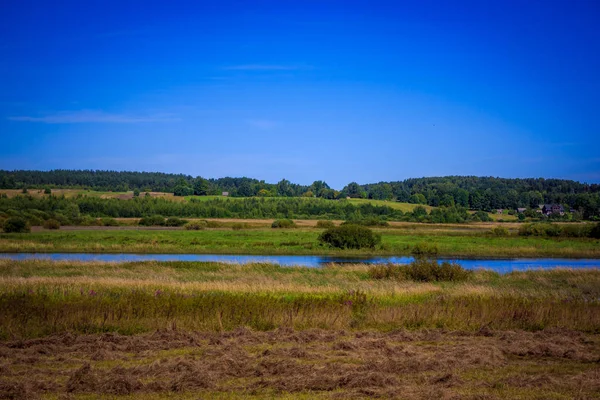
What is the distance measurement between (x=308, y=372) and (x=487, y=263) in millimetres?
38748

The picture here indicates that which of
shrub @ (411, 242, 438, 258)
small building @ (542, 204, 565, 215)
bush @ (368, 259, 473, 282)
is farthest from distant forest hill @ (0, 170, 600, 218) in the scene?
bush @ (368, 259, 473, 282)

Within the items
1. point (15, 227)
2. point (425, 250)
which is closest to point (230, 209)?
point (15, 227)

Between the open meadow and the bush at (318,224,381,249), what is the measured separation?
32598 mm

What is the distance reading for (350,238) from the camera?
2080 inches

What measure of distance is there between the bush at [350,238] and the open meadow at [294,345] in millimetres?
32598

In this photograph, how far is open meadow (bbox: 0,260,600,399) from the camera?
9086 millimetres

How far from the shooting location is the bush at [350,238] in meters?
52.8

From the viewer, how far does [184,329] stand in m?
13.3

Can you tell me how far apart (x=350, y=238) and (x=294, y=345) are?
40850mm

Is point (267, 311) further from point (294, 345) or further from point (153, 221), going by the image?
point (153, 221)

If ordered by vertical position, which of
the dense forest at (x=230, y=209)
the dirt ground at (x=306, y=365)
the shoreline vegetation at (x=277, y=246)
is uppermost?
the dense forest at (x=230, y=209)

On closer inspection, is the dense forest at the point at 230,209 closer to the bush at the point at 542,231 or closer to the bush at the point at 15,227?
the bush at the point at 15,227

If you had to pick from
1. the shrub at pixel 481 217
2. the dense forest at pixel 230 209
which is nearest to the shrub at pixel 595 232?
the dense forest at pixel 230 209

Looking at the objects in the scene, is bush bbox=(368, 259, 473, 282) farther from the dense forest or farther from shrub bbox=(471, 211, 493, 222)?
shrub bbox=(471, 211, 493, 222)
